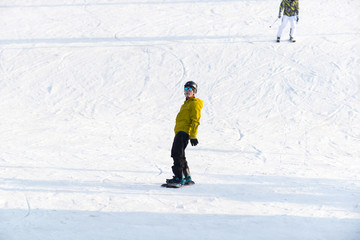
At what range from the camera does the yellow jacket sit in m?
5.68

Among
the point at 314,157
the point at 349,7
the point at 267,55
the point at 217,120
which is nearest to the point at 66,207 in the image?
the point at 314,157

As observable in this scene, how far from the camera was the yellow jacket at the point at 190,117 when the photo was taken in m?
5.68

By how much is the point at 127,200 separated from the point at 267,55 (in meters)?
8.52

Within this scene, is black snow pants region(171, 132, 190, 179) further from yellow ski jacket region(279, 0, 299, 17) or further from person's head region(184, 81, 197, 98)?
yellow ski jacket region(279, 0, 299, 17)

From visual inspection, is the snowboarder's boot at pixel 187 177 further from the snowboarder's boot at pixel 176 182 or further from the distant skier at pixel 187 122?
the distant skier at pixel 187 122

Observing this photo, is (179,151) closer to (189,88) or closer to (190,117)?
(190,117)

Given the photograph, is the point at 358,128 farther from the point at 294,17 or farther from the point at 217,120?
the point at 294,17

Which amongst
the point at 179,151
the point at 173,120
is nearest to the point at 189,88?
the point at 179,151

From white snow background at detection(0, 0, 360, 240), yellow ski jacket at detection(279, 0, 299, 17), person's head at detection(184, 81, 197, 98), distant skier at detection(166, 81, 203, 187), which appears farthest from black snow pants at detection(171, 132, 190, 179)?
yellow ski jacket at detection(279, 0, 299, 17)

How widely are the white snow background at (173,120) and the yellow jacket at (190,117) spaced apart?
88cm

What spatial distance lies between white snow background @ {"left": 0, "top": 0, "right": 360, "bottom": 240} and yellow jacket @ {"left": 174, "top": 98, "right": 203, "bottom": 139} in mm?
877

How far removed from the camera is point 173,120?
398 inches

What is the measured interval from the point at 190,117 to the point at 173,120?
4401mm

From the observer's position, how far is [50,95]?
435 inches
